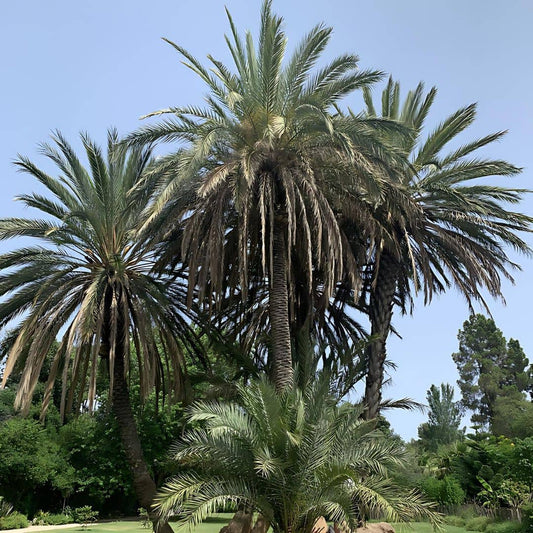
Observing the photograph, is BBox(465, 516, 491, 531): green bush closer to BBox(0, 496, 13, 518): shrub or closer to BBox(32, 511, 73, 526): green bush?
BBox(32, 511, 73, 526): green bush

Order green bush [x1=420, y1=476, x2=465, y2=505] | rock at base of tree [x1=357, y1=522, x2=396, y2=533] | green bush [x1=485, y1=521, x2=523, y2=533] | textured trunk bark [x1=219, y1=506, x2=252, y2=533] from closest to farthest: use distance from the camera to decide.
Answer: textured trunk bark [x1=219, y1=506, x2=252, y2=533]
rock at base of tree [x1=357, y1=522, x2=396, y2=533]
green bush [x1=485, y1=521, x2=523, y2=533]
green bush [x1=420, y1=476, x2=465, y2=505]

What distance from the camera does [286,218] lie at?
16250 mm

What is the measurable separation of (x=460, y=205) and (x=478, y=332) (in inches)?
2110

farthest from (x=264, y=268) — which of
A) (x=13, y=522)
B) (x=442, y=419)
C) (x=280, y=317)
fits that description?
(x=442, y=419)

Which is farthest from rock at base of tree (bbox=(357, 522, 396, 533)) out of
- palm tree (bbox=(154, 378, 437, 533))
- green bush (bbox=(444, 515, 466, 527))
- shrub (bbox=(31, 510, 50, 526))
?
shrub (bbox=(31, 510, 50, 526))

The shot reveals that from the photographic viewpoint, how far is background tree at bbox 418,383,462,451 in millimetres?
62844

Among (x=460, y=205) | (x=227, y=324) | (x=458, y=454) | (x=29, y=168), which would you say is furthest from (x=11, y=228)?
(x=458, y=454)

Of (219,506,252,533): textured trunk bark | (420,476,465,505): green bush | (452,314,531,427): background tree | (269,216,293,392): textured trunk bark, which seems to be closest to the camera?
(219,506,252,533): textured trunk bark

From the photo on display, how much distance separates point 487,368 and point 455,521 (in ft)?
141

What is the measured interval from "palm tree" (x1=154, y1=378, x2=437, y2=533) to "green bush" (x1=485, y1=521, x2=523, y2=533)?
370 inches

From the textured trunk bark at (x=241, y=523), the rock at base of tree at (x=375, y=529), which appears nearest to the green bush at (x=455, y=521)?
the rock at base of tree at (x=375, y=529)

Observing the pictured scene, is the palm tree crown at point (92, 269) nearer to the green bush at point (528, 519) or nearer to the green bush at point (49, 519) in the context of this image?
the green bush at point (528, 519)

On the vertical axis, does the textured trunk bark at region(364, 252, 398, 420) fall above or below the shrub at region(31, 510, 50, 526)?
above

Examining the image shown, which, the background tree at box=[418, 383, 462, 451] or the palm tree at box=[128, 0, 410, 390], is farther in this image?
the background tree at box=[418, 383, 462, 451]
